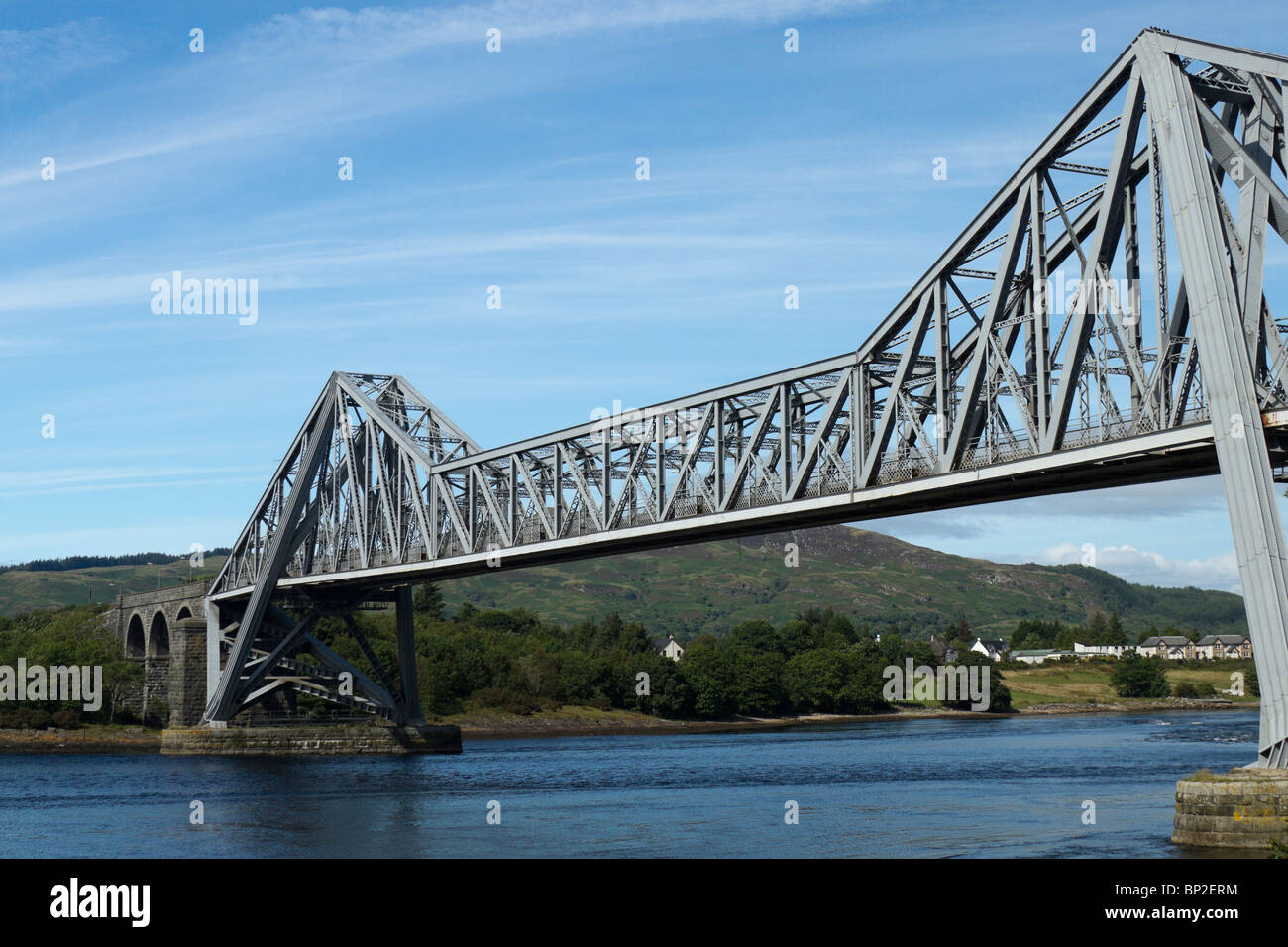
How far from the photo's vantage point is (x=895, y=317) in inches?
2143

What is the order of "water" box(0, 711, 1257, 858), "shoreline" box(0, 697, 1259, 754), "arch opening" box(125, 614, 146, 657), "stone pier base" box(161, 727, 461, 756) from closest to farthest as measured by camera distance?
"water" box(0, 711, 1257, 858) < "stone pier base" box(161, 727, 461, 756) < "shoreline" box(0, 697, 1259, 754) < "arch opening" box(125, 614, 146, 657)

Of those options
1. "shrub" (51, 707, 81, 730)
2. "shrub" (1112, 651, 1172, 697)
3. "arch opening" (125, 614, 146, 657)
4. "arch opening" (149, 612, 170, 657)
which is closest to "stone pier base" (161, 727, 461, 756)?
"shrub" (51, 707, 81, 730)

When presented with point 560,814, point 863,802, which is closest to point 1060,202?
point 863,802

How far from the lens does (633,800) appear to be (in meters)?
60.1

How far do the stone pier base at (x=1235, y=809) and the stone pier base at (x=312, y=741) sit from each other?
69.1 m

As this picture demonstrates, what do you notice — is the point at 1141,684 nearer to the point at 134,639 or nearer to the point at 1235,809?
the point at 134,639

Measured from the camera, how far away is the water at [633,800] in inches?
1715

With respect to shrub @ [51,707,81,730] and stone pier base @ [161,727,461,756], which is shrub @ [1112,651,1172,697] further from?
shrub @ [51,707,81,730]

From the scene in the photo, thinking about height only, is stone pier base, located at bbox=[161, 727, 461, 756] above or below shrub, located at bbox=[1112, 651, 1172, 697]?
above

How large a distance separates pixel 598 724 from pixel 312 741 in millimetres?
48832

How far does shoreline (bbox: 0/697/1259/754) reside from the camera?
110 meters

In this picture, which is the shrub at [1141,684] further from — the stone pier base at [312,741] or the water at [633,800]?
the stone pier base at [312,741]

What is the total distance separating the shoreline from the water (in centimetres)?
654
